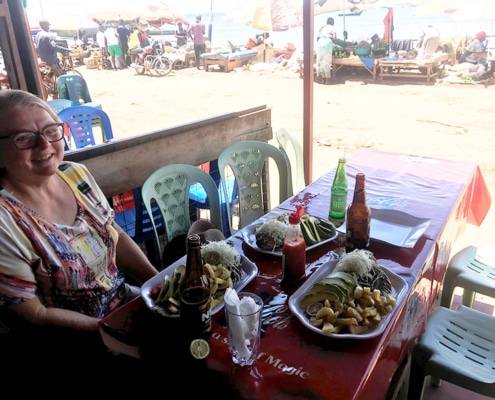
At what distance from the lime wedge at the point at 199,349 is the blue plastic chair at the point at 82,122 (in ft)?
12.5

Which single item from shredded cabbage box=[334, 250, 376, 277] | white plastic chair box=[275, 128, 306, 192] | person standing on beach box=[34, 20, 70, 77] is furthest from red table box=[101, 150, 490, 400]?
person standing on beach box=[34, 20, 70, 77]

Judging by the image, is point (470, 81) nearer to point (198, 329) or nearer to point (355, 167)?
point (355, 167)

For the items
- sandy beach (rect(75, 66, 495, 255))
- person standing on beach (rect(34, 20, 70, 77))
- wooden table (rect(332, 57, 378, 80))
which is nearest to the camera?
sandy beach (rect(75, 66, 495, 255))

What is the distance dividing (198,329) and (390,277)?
753mm

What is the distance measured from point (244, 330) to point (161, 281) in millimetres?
511

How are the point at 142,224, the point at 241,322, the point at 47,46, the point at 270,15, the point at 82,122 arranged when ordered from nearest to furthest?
the point at 241,322
the point at 142,224
the point at 82,122
the point at 47,46
the point at 270,15

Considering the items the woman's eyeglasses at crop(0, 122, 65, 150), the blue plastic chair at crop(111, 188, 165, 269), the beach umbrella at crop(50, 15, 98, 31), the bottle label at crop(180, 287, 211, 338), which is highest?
the beach umbrella at crop(50, 15, 98, 31)

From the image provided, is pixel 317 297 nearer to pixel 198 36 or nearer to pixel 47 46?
pixel 47 46

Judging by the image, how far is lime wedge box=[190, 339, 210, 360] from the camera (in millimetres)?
1208

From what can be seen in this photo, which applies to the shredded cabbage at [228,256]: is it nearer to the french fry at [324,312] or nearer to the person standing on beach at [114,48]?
the french fry at [324,312]

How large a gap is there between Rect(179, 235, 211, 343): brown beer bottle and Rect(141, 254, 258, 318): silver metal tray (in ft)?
0.34

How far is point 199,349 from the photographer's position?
122 centimetres

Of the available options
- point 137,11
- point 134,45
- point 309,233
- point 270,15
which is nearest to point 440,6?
point 270,15

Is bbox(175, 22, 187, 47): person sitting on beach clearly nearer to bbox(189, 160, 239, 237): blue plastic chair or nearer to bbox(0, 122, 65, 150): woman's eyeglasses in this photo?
bbox(189, 160, 239, 237): blue plastic chair
